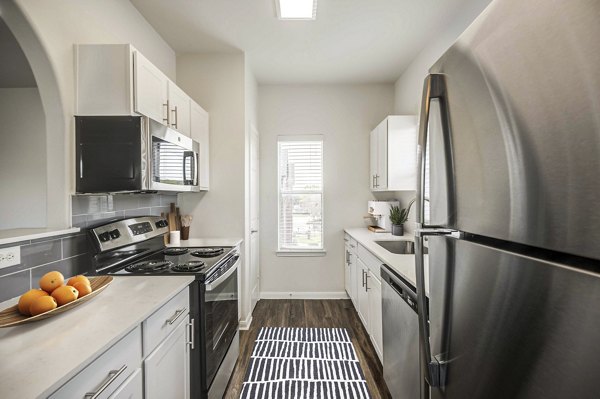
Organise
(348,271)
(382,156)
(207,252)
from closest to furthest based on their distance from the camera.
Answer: (207,252) < (382,156) < (348,271)

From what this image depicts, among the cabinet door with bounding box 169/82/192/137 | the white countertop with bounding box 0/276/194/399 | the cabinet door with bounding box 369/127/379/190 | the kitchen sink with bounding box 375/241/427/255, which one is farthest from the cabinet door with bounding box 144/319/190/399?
the cabinet door with bounding box 369/127/379/190

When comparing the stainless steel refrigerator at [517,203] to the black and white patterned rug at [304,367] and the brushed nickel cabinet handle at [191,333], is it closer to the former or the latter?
the brushed nickel cabinet handle at [191,333]

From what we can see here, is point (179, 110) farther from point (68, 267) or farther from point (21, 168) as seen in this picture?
point (68, 267)

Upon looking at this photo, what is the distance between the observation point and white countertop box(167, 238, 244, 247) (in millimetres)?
2545

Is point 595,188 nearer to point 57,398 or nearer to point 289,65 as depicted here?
point 57,398

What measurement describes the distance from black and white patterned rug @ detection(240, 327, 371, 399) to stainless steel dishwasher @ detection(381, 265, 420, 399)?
1.40 feet

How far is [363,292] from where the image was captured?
2.76 meters

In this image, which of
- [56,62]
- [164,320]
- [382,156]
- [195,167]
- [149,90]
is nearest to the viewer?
[164,320]

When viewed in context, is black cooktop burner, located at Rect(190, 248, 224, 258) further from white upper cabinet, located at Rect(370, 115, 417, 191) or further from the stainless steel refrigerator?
white upper cabinet, located at Rect(370, 115, 417, 191)

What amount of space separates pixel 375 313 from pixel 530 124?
2081 millimetres

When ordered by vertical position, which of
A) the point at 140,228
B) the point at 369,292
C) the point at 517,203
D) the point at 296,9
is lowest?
the point at 369,292

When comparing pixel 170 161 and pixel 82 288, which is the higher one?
pixel 170 161

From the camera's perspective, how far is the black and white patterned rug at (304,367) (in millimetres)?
2016

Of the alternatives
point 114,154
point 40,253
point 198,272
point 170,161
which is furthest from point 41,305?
point 170,161
